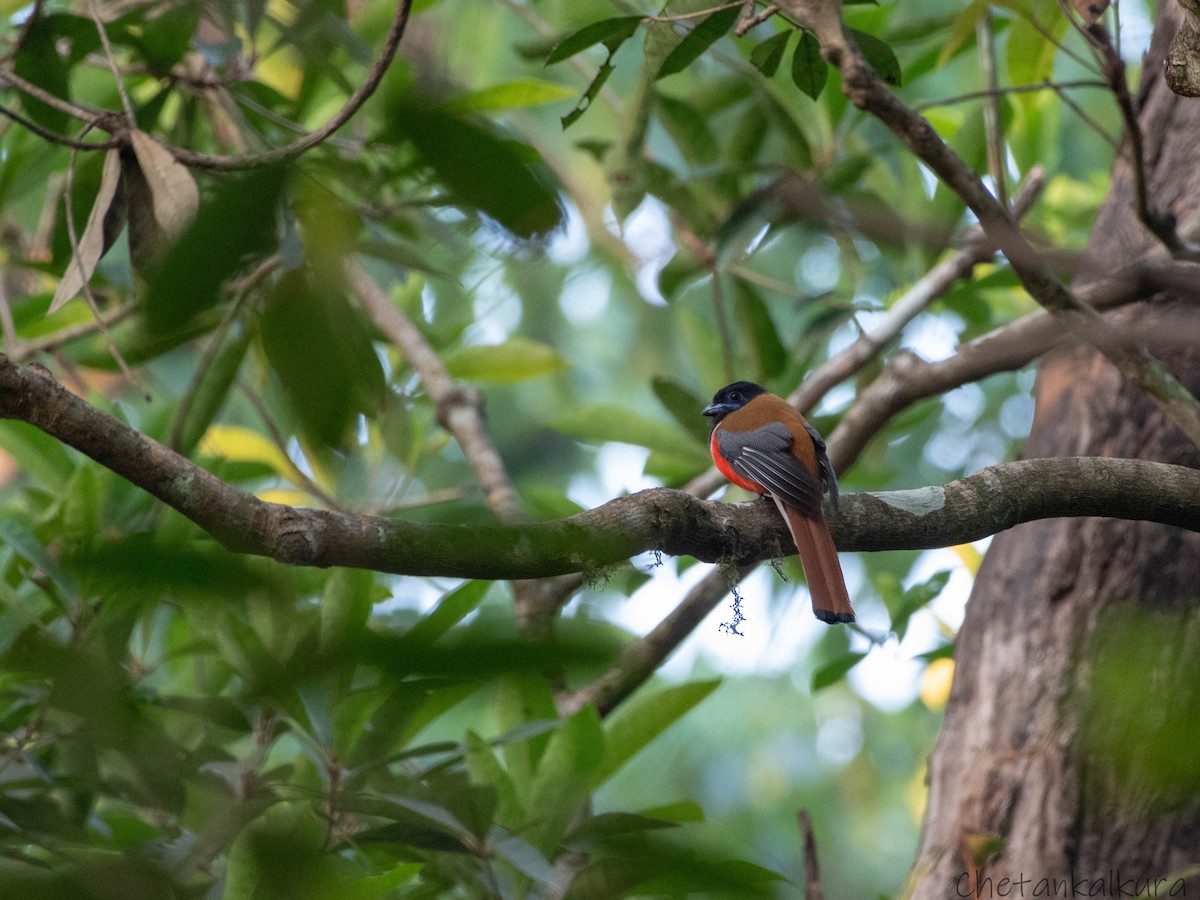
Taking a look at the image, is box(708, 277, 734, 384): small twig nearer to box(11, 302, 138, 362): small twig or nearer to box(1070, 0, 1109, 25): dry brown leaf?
box(1070, 0, 1109, 25): dry brown leaf

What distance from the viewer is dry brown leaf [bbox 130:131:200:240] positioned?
6.44 feet

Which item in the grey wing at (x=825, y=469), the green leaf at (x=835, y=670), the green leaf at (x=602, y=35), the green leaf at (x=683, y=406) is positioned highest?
the green leaf at (x=683, y=406)

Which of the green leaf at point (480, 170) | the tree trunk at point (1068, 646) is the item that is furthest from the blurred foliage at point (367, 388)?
the tree trunk at point (1068, 646)

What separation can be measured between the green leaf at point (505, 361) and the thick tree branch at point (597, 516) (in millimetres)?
2267

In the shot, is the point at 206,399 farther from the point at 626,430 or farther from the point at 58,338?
the point at 626,430

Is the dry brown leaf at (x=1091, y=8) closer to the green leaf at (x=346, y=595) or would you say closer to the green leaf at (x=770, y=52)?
the green leaf at (x=770, y=52)

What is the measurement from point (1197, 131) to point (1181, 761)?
342 cm

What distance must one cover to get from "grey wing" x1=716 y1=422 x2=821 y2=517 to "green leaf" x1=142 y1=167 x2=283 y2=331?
2.16 meters

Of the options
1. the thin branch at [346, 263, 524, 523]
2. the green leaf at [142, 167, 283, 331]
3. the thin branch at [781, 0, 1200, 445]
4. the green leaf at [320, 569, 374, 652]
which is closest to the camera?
the green leaf at [142, 167, 283, 331]

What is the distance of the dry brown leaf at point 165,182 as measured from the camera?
77.3 inches

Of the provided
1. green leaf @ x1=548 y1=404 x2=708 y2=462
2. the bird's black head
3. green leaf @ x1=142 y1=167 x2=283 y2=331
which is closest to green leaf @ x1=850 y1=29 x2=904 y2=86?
the bird's black head

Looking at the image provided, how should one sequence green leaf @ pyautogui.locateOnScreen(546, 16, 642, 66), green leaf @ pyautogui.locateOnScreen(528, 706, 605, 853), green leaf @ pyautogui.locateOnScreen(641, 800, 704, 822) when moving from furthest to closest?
green leaf @ pyautogui.locateOnScreen(641, 800, 704, 822)
green leaf @ pyautogui.locateOnScreen(546, 16, 642, 66)
green leaf @ pyautogui.locateOnScreen(528, 706, 605, 853)

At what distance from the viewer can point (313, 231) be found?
2.54 feet

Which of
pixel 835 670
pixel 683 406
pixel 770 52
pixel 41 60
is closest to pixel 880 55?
pixel 770 52
